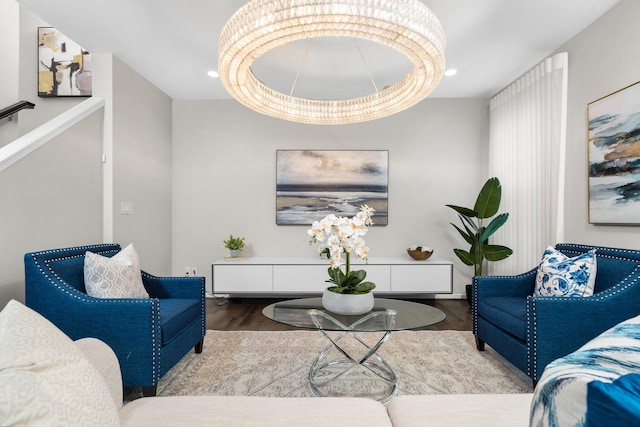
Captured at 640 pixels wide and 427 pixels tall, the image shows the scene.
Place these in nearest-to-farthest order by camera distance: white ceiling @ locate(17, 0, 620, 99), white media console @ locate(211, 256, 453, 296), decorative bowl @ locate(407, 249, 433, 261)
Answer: white ceiling @ locate(17, 0, 620, 99), white media console @ locate(211, 256, 453, 296), decorative bowl @ locate(407, 249, 433, 261)

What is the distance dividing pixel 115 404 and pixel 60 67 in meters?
4.08

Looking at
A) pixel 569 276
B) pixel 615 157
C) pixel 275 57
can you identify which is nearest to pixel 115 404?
pixel 569 276

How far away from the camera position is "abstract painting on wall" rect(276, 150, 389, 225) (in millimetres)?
4242

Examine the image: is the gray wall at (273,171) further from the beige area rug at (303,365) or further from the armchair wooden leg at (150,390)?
the armchair wooden leg at (150,390)

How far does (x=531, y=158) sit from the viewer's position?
327cm

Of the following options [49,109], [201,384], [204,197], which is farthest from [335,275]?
[49,109]

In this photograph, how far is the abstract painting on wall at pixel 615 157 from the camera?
2211 mm

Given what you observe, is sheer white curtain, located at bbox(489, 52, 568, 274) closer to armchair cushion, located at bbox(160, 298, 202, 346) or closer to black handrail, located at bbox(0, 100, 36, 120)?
armchair cushion, located at bbox(160, 298, 202, 346)

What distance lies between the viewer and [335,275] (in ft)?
6.66

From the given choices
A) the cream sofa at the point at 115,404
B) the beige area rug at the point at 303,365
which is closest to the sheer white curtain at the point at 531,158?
the beige area rug at the point at 303,365

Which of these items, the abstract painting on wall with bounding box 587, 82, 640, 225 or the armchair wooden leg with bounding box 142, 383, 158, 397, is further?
the abstract painting on wall with bounding box 587, 82, 640, 225

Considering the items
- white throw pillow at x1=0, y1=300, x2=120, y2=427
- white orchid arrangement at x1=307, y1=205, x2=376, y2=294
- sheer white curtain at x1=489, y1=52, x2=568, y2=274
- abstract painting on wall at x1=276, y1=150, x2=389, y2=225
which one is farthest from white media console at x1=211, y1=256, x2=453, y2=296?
white throw pillow at x1=0, y1=300, x2=120, y2=427

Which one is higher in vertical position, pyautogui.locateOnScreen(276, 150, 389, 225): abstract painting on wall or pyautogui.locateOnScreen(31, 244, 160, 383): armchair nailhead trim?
pyautogui.locateOnScreen(276, 150, 389, 225): abstract painting on wall

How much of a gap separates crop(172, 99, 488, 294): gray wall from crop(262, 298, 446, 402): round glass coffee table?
209cm
